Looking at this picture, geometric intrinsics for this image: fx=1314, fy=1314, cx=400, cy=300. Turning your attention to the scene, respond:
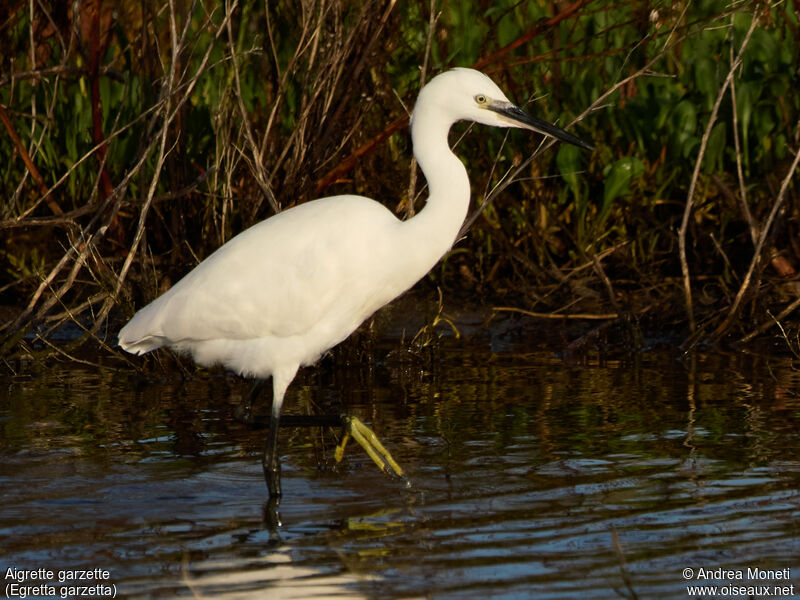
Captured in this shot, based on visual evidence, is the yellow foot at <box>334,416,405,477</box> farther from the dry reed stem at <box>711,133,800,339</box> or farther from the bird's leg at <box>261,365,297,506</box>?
the dry reed stem at <box>711,133,800,339</box>

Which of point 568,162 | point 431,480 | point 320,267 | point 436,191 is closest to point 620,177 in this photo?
point 568,162

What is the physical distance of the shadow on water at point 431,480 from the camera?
3802 millimetres

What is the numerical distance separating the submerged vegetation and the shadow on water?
0.55 m

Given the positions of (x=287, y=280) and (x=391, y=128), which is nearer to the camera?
(x=287, y=280)

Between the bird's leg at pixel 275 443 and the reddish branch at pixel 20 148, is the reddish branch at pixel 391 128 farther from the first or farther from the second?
the bird's leg at pixel 275 443

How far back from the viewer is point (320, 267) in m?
5.10

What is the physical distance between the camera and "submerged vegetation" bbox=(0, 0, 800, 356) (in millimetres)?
6547

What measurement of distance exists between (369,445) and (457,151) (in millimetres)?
3380

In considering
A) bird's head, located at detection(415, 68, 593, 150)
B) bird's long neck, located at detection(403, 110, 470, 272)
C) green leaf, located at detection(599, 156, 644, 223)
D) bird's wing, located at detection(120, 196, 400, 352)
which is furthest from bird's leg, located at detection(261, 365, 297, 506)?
green leaf, located at detection(599, 156, 644, 223)

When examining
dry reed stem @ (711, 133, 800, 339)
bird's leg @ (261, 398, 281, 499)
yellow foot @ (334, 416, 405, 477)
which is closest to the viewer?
bird's leg @ (261, 398, 281, 499)

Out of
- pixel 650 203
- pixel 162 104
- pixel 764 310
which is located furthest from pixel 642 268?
pixel 162 104

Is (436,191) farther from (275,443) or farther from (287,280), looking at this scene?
(275,443)

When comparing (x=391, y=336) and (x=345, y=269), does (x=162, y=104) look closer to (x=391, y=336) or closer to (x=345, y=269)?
(x=345, y=269)

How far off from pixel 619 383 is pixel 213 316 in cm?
218
